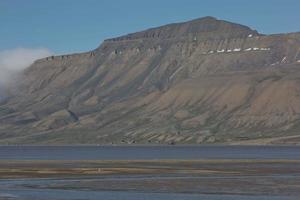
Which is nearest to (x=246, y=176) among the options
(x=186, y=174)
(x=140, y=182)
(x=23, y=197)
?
(x=186, y=174)

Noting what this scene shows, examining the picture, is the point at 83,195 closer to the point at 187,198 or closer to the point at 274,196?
the point at 187,198

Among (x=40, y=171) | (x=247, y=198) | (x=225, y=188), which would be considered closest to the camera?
(x=247, y=198)

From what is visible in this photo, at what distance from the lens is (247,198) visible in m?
84.5

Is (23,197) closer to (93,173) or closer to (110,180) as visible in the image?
(110,180)

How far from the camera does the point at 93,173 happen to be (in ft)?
420

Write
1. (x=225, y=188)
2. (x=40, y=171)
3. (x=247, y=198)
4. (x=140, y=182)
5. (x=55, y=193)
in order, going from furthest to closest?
(x=40, y=171)
(x=140, y=182)
(x=225, y=188)
(x=55, y=193)
(x=247, y=198)

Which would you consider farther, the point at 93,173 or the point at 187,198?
the point at 93,173

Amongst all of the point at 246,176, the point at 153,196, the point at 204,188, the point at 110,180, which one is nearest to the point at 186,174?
the point at 246,176

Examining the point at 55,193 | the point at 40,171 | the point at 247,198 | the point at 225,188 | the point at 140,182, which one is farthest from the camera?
the point at 40,171

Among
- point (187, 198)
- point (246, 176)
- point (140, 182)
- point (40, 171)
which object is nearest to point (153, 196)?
point (187, 198)

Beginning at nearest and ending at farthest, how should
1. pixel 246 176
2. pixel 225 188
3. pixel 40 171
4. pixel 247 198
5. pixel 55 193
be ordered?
1. pixel 247 198
2. pixel 55 193
3. pixel 225 188
4. pixel 246 176
5. pixel 40 171

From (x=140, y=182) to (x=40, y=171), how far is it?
30934mm

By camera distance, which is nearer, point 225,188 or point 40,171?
point 225,188

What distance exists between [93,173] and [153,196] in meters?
42.1
